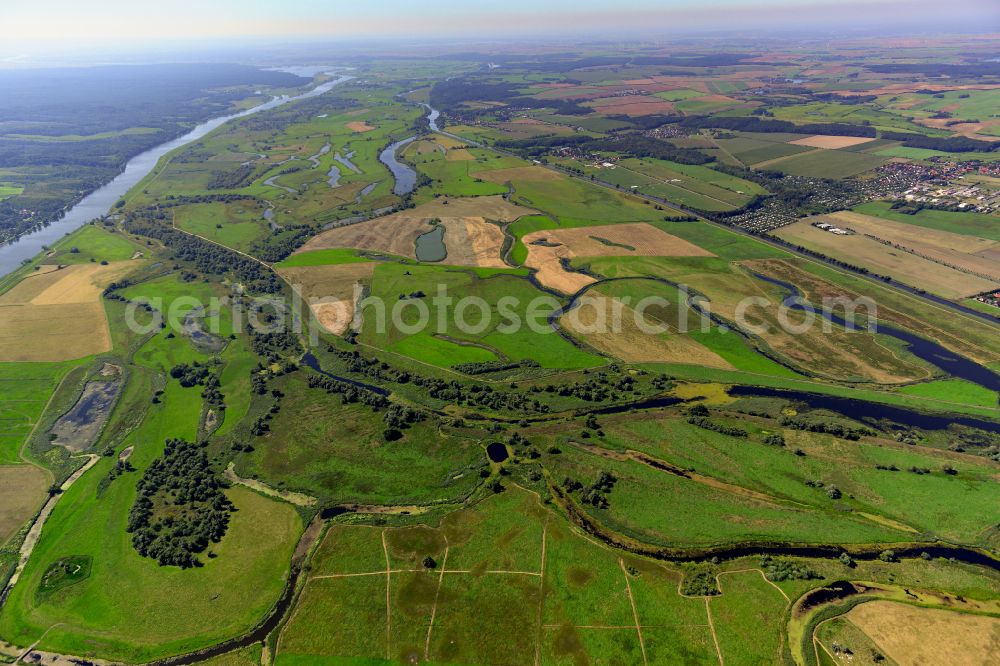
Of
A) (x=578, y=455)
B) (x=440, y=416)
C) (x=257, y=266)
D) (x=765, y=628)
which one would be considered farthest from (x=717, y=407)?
(x=257, y=266)

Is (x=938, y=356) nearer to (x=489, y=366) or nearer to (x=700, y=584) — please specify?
(x=700, y=584)

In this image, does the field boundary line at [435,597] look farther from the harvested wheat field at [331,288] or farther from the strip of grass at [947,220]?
the strip of grass at [947,220]

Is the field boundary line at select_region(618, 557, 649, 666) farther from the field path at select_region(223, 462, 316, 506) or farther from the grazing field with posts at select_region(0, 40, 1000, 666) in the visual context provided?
the field path at select_region(223, 462, 316, 506)

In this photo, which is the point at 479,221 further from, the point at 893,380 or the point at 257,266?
the point at 893,380

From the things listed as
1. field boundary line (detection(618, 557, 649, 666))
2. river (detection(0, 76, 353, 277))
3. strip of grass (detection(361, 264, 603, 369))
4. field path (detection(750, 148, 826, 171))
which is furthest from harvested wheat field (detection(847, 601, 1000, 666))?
river (detection(0, 76, 353, 277))

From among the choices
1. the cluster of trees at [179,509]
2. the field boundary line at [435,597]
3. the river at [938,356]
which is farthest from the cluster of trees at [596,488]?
the river at [938,356]

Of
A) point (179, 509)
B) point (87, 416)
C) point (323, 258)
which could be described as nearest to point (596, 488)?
point (179, 509)

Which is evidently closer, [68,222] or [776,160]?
[68,222]
